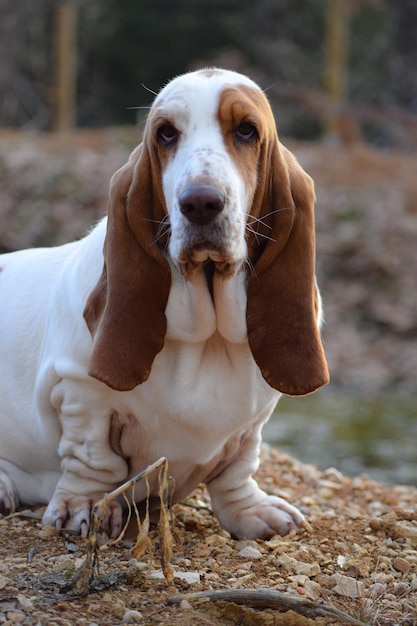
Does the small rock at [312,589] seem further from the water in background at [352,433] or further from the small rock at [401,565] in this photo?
the water in background at [352,433]

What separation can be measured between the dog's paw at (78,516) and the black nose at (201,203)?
116 cm

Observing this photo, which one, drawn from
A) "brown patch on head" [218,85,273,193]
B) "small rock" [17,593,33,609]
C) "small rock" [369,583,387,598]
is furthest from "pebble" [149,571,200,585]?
"brown patch on head" [218,85,273,193]

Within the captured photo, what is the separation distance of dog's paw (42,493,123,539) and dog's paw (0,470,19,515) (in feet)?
0.89

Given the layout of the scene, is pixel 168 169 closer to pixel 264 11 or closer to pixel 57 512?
pixel 57 512

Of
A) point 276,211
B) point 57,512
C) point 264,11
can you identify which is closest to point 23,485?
point 57,512

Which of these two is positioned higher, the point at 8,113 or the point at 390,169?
the point at 8,113

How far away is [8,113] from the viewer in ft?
69.8

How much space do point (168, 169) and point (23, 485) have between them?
152 centimetres

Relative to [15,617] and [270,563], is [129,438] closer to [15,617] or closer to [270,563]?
[270,563]

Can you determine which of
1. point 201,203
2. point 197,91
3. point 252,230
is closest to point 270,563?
point 252,230

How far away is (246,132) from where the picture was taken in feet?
11.6

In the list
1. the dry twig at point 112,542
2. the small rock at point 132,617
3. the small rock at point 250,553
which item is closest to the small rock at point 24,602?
the dry twig at point 112,542

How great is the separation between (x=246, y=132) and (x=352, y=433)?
5218 millimetres

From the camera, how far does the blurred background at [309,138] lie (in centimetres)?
964
